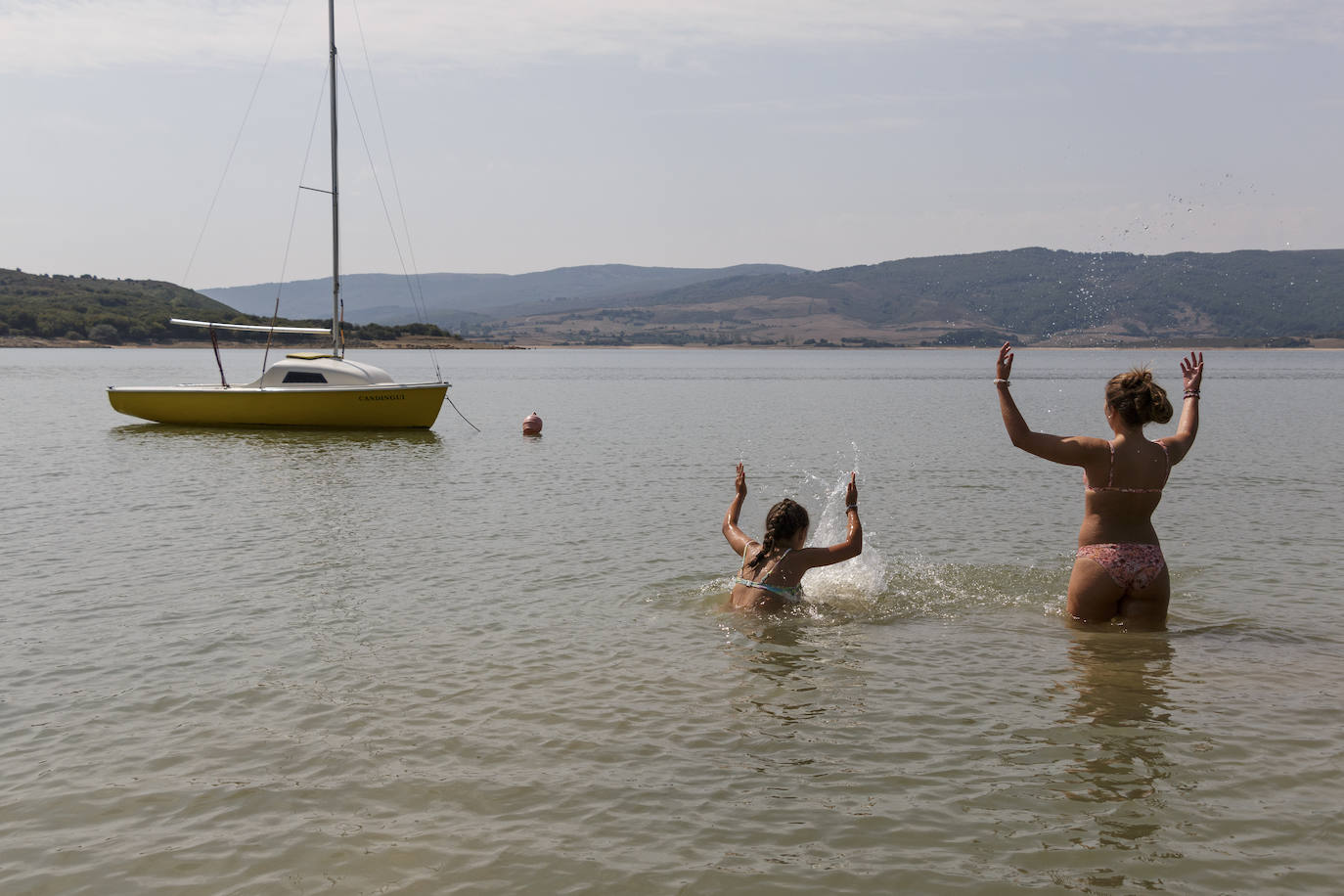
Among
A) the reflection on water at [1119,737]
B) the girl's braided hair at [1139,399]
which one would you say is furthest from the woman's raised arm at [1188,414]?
the reflection on water at [1119,737]

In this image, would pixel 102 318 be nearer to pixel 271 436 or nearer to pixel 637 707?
pixel 271 436

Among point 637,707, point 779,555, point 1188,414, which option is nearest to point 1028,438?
point 1188,414

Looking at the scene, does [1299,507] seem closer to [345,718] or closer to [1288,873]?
[1288,873]

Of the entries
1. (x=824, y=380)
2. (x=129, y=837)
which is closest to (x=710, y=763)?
(x=129, y=837)

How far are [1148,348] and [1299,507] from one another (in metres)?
189

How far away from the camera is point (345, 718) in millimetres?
7238

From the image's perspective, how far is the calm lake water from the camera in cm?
524

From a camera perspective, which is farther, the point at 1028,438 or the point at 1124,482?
the point at 1124,482

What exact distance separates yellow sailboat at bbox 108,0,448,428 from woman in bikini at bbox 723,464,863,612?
73.0 feet

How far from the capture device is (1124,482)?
7898mm

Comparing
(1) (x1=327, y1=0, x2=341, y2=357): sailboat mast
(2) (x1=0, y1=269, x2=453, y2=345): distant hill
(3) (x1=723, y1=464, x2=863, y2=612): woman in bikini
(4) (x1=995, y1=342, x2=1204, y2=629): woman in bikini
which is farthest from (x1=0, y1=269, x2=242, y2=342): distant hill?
(4) (x1=995, y1=342, x2=1204, y2=629): woman in bikini

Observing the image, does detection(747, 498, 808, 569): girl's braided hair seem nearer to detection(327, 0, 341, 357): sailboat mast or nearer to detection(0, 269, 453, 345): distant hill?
detection(327, 0, 341, 357): sailboat mast

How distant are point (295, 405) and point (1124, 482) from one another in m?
27.0

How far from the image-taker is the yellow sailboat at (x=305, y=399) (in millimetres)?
30641
